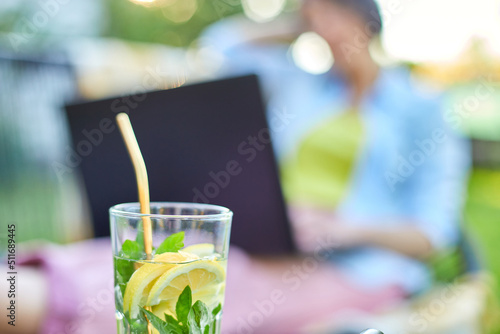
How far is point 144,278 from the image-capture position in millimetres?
449

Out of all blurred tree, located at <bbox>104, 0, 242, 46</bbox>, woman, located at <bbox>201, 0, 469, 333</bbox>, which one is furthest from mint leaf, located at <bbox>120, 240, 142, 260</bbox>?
blurred tree, located at <bbox>104, 0, 242, 46</bbox>

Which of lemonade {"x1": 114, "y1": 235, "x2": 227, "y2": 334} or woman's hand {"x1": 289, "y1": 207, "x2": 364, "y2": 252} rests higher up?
lemonade {"x1": 114, "y1": 235, "x2": 227, "y2": 334}

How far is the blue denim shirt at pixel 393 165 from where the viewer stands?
4.79ft

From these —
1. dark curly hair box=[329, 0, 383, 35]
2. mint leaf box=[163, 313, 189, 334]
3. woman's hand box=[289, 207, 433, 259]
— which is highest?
dark curly hair box=[329, 0, 383, 35]

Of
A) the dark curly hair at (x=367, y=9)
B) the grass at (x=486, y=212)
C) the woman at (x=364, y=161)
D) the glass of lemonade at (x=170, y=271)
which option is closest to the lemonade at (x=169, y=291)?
the glass of lemonade at (x=170, y=271)

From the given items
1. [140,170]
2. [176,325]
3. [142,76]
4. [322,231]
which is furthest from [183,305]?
[142,76]

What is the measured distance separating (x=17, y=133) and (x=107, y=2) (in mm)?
2887

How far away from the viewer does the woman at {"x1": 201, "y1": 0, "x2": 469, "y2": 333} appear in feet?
4.74

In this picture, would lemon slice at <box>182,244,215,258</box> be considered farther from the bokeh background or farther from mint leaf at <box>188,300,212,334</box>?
the bokeh background

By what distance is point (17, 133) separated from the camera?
170 cm

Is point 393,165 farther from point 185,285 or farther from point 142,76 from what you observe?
point 185,285

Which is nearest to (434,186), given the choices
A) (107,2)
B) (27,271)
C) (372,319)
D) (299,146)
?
(299,146)

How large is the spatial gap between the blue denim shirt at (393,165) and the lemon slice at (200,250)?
37.8 inches

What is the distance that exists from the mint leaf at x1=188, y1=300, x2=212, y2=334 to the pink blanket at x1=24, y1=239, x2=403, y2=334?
0.36 m
